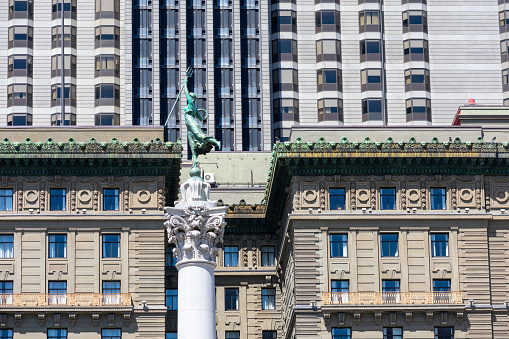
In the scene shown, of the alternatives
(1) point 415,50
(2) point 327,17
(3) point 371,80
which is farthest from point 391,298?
(2) point 327,17

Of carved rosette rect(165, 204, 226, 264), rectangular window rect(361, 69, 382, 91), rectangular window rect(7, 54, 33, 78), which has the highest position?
rectangular window rect(7, 54, 33, 78)

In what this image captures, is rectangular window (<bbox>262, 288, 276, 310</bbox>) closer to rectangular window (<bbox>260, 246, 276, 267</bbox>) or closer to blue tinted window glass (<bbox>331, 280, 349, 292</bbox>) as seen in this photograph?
rectangular window (<bbox>260, 246, 276, 267</bbox>)

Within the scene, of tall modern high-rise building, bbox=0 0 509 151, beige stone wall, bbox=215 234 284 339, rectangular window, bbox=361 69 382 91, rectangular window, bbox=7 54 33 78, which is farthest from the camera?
rectangular window, bbox=7 54 33 78

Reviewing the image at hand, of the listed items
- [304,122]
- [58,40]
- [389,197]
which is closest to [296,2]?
[304,122]

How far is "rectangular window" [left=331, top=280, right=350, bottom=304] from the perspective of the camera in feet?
372

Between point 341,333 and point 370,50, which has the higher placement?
point 370,50

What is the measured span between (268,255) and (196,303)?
5390cm

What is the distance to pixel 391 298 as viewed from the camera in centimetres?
11381

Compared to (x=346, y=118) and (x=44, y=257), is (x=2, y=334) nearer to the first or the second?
(x=44, y=257)

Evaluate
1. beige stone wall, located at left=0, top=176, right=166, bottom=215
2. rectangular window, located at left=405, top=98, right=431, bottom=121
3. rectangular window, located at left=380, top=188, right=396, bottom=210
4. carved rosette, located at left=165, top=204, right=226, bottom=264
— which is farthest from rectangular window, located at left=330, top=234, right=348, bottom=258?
rectangular window, located at left=405, top=98, right=431, bottom=121

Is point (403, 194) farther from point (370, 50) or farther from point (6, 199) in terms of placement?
point (370, 50)

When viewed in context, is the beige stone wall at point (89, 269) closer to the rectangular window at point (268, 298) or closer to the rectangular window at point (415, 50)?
the rectangular window at point (268, 298)

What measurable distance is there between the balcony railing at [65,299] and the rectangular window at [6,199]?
6.62m

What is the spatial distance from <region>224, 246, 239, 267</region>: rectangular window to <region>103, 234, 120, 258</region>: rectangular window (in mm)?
16056
